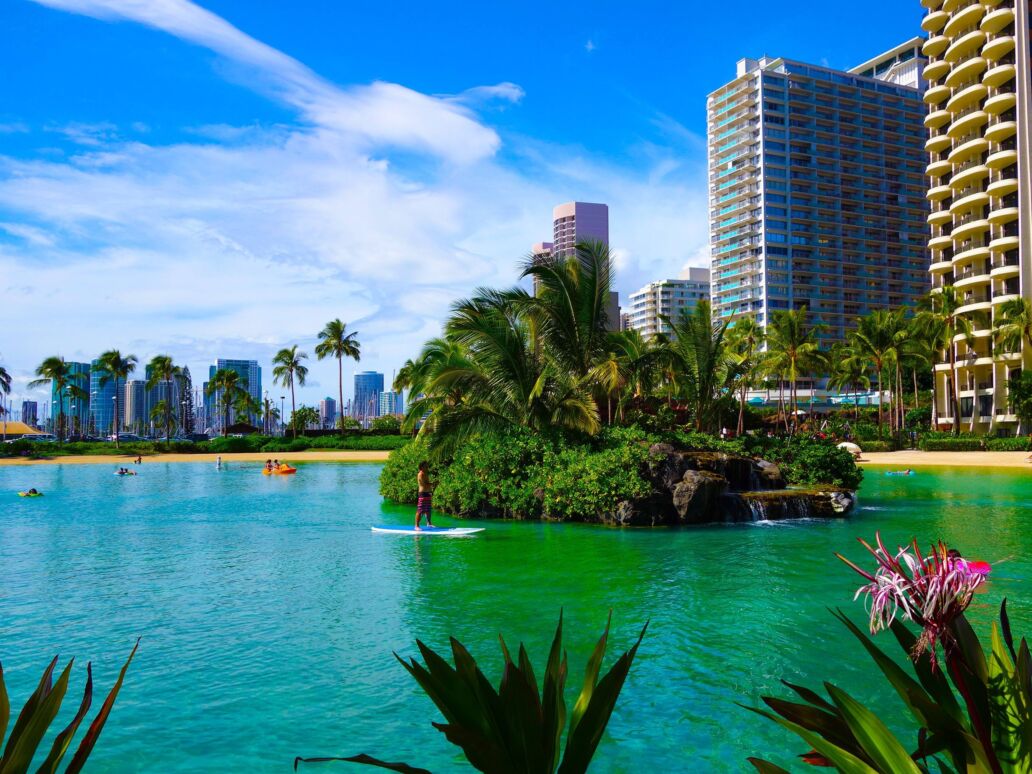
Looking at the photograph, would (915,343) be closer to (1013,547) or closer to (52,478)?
(1013,547)

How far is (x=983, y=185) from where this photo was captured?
68.5 meters

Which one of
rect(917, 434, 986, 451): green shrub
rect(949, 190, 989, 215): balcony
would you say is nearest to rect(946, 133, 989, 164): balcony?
rect(949, 190, 989, 215): balcony

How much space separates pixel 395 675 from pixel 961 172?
76291 mm

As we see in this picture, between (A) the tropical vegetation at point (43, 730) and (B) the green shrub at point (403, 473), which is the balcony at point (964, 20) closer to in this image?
(B) the green shrub at point (403, 473)

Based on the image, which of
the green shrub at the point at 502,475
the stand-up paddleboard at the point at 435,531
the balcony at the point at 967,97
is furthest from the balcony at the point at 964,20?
the stand-up paddleboard at the point at 435,531

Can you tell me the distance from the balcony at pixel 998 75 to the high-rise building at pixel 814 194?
53689 millimetres

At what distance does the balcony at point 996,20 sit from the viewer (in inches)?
2517

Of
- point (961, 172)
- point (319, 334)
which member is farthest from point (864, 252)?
point (319, 334)

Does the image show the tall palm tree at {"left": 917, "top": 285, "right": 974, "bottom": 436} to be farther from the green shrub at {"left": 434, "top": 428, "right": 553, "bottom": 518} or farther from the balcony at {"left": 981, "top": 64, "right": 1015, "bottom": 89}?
the green shrub at {"left": 434, "top": 428, "right": 553, "bottom": 518}

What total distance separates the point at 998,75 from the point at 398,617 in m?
75.0

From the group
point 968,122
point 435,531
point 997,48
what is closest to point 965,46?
point 997,48

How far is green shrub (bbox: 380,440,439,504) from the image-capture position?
1013 inches

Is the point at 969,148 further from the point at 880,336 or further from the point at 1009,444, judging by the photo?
the point at 1009,444

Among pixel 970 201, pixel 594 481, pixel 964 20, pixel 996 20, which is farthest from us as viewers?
pixel 964 20
